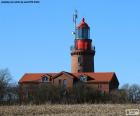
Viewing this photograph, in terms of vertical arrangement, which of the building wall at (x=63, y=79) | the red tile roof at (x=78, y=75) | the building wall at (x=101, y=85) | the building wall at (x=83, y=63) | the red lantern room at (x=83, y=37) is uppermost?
the red lantern room at (x=83, y=37)

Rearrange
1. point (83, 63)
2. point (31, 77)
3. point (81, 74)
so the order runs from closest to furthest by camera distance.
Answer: point (81, 74)
point (83, 63)
point (31, 77)

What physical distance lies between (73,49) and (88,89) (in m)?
16.5

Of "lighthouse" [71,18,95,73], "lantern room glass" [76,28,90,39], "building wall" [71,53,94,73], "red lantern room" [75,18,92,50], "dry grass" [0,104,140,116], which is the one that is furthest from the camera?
"lantern room glass" [76,28,90,39]

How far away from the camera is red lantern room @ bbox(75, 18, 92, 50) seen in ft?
411

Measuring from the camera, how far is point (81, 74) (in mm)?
125125

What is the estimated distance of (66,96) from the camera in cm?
10325

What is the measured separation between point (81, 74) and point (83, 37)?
803cm

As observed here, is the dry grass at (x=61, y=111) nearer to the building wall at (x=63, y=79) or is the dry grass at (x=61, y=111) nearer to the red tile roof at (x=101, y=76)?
the building wall at (x=63, y=79)

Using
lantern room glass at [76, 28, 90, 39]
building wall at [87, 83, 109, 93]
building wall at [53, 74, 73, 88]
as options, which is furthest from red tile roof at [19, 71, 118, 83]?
lantern room glass at [76, 28, 90, 39]

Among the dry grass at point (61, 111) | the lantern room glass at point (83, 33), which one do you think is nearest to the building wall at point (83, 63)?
the lantern room glass at point (83, 33)

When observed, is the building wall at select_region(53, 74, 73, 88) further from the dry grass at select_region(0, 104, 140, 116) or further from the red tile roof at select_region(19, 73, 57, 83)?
the dry grass at select_region(0, 104, 140, 116)

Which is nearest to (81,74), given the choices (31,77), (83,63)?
(83,63)

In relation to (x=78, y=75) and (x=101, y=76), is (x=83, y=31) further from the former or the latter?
(x=101, y=76)

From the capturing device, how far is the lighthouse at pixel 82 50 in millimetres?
124500
